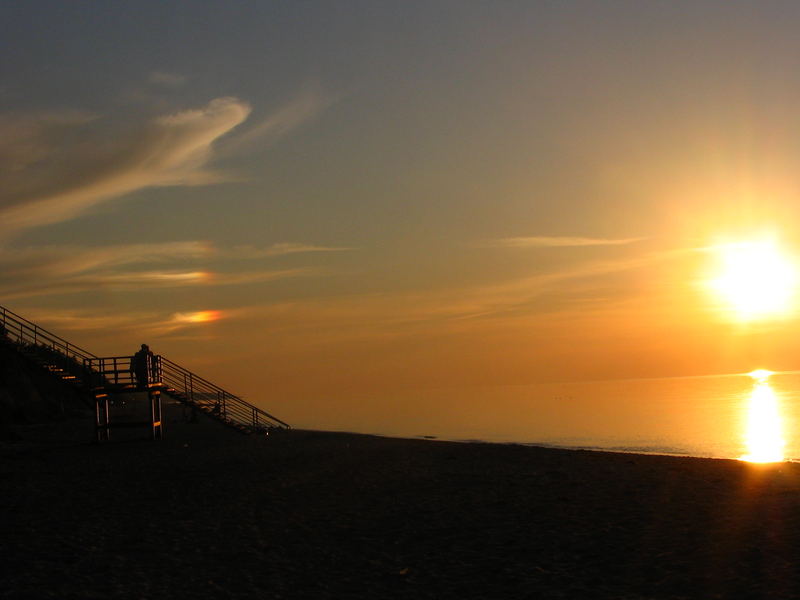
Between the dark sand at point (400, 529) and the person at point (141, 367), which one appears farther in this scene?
the person at point (141, 367)

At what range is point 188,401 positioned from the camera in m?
37.8

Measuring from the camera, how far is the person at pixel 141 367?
120ft

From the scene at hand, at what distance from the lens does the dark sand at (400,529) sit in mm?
12336

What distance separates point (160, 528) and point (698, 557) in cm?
1082

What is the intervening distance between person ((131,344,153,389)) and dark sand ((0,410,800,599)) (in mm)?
7965

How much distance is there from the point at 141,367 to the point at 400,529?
2345 centimetres

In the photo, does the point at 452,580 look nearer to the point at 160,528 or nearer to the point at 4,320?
the point at 160,528

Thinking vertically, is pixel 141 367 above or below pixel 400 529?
above

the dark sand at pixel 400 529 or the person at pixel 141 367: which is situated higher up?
the person at pixel 141 367

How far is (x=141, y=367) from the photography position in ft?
120

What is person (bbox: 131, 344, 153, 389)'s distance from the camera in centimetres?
3669

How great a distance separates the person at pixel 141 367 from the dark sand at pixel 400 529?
7.97 meters

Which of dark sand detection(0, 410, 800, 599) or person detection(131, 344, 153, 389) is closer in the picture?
dark sand detection(0, 410, 800, 599)

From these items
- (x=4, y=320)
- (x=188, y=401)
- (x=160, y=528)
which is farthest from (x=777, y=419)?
(x=160, y=528)
